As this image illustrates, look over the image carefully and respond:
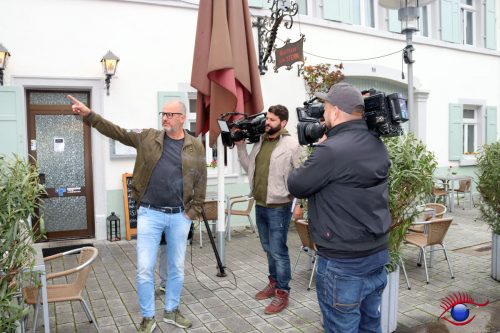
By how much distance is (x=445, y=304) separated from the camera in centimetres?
409

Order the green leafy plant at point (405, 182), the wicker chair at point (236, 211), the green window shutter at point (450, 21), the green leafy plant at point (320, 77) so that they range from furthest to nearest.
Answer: the green window shutter at point (450, 21) < the green leafy plant at point (320, 77) < the wicker chair at point (236, 211) < the green leafy plant at point (405, 182)

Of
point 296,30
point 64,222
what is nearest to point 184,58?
point 296,30

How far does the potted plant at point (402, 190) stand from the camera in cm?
338

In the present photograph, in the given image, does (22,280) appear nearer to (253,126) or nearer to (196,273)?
(253,126)

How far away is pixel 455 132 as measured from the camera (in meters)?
11.4

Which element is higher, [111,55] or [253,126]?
[111,55]

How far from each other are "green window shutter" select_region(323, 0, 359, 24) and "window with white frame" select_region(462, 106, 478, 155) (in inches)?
197

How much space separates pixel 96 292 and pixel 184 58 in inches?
175

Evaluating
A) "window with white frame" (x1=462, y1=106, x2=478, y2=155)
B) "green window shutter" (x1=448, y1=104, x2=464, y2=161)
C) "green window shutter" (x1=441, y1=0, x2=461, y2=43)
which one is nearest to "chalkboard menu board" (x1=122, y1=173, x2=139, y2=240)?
"green window shutter" (x1=448, y1=104, x2=464, y2=161)

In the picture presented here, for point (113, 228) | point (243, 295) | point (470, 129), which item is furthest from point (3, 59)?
point (470, 129)

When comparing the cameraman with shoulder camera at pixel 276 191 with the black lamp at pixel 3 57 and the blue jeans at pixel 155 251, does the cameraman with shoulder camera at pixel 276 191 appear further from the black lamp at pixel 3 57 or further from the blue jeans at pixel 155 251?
the black lamp at pixel 3 57

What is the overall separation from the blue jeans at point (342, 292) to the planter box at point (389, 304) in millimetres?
1133

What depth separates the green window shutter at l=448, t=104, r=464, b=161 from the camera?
37.3 ft

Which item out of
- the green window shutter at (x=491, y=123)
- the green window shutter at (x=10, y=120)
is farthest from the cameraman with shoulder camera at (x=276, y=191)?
the green window shutter at (x=491, y=123)
